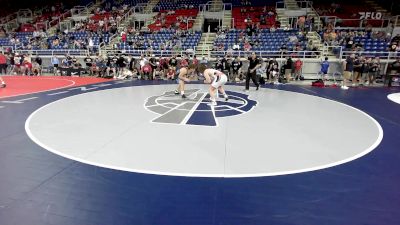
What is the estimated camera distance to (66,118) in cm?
757

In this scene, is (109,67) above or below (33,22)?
below

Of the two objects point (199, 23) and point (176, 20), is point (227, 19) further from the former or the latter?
point (176, 20)

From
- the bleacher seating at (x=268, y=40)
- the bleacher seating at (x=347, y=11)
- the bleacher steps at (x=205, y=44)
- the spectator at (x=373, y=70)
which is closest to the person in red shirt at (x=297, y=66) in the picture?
the bleacher seating at (x=268, y=40)

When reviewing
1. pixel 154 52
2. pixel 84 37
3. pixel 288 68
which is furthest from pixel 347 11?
pixel 84 37

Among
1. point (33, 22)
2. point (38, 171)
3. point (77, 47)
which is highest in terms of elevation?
point (33, 22)

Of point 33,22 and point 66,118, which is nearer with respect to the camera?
point 66,118

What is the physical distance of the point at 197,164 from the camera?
192 inches

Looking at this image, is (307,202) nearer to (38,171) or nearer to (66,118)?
(38,171)

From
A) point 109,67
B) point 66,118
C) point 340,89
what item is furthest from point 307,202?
point 109,67

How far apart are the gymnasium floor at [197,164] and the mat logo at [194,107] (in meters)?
0.05

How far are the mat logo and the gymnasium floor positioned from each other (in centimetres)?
5

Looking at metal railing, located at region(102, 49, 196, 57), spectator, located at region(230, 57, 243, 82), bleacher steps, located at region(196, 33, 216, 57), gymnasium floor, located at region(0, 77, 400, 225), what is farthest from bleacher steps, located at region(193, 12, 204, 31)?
gymnasium floor, located at region(0, 77, 400, 225)

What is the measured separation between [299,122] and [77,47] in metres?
18.8

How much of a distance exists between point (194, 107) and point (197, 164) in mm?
4177
